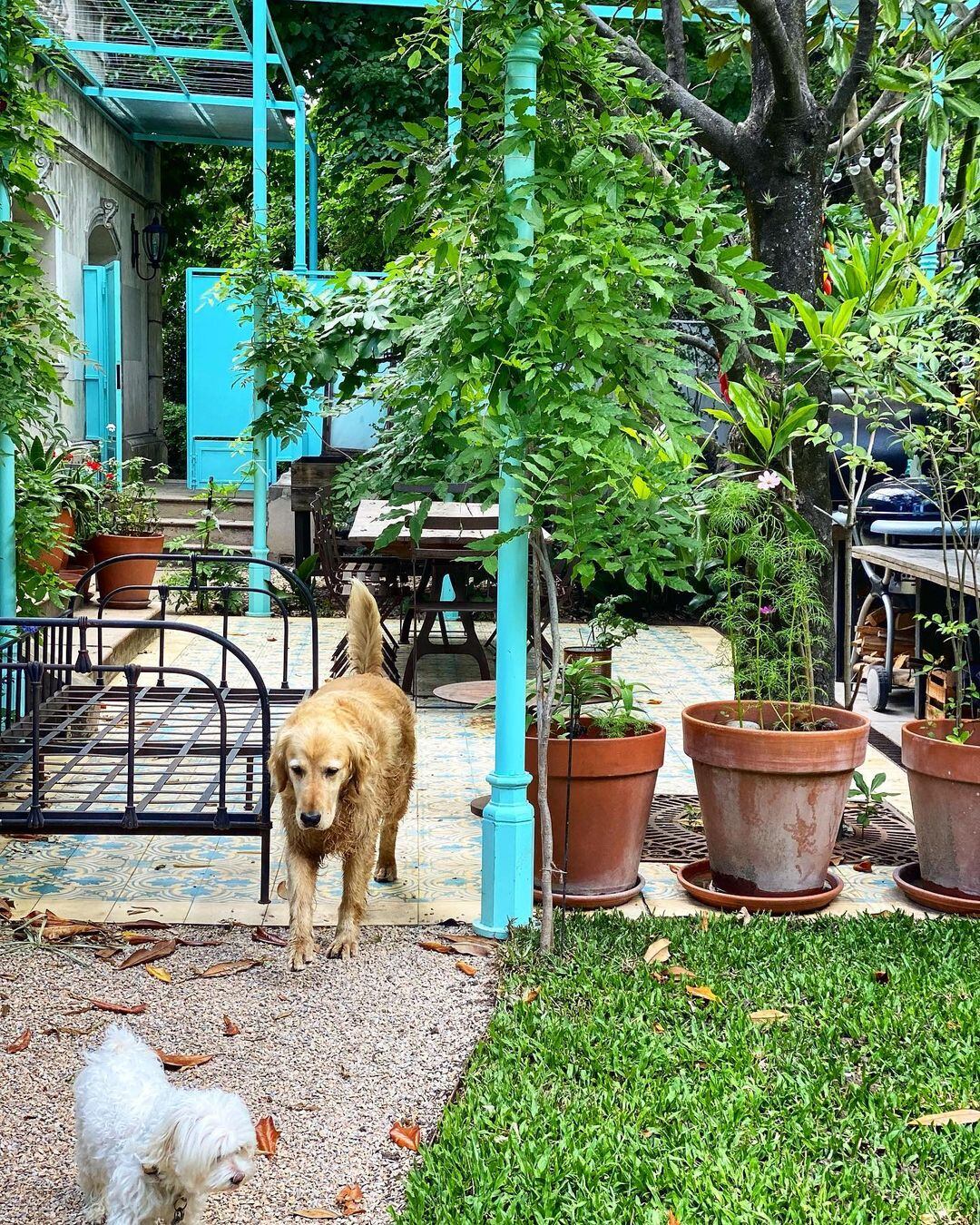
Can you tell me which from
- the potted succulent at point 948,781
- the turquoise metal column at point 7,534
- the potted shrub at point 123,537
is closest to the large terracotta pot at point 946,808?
the potted succulent at point 948,781

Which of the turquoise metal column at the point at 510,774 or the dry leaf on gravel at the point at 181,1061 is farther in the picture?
the turquoise metal column at the point at 510,774

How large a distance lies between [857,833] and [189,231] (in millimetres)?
18458

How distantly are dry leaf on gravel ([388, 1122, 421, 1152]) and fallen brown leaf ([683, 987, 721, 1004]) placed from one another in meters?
1.08

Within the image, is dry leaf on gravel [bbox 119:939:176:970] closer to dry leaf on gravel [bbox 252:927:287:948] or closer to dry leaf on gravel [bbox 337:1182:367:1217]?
dry leaf on gravel [bbox 252:927:287:948]

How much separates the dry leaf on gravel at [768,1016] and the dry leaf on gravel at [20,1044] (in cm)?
207

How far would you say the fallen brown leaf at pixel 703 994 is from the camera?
4.02m

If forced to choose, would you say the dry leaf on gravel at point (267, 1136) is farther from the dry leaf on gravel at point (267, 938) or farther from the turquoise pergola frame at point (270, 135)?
the turquoise pergola frame at point (270, 135)

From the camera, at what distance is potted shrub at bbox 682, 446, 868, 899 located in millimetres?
→ 4766

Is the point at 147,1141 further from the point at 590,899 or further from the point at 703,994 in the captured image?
the point at 590,899

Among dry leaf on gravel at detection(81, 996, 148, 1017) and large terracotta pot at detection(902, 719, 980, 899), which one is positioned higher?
large terracotta pot at detection(902, 719, 980, 899)

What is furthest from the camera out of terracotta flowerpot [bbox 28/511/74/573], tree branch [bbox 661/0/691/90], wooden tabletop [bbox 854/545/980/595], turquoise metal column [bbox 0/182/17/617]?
terracotta flowerpot [bbox 28/511/74/573]

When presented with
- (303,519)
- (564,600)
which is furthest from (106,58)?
(564,600)

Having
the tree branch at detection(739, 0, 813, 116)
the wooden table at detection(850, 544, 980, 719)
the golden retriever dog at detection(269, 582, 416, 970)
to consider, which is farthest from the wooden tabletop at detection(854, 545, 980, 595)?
the golden retriever dog at detection(269, 582, 416, 970)

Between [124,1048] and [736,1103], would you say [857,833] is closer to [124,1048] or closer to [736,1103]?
[736,1103]
